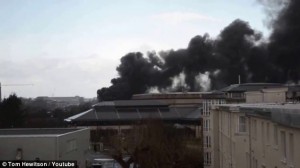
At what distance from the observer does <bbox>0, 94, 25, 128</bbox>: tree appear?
162ft

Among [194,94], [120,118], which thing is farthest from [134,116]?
[194,94]

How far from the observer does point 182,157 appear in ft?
114

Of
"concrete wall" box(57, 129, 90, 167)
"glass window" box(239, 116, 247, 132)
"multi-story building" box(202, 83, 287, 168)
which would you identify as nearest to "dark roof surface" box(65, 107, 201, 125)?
"multi-story building" box(202, 83, 287, 168)

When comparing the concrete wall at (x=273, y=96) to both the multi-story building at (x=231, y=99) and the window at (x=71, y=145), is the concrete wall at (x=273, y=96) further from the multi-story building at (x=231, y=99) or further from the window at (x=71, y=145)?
the window at (x=71, y=145)

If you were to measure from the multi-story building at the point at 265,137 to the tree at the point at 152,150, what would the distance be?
9897 mm

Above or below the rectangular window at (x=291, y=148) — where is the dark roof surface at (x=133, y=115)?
below

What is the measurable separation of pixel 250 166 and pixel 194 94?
2422 inches

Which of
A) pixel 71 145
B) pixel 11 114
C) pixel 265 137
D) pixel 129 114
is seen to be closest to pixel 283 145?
pixel 265 137

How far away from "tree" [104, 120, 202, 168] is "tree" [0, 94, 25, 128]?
61.1 ft

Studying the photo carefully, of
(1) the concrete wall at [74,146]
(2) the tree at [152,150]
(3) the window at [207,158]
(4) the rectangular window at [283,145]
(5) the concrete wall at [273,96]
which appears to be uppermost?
(5) the concrete wall at [273,96]

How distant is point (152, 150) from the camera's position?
32.9m

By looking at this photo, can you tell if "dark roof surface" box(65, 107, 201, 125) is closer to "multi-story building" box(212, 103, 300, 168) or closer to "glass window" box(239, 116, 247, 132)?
"multi-story building" box(212, 103, 300, 168)

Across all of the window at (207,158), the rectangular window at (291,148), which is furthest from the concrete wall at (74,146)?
the rectangular window at (291,148)

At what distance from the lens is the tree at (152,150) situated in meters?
31.9
